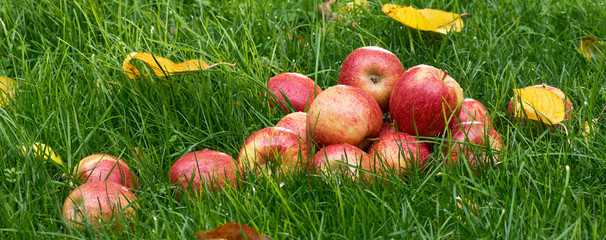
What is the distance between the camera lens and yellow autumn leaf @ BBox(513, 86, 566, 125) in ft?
8.46

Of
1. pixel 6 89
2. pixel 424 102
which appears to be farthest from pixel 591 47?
pixel 6 89

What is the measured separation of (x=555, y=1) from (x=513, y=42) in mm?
613

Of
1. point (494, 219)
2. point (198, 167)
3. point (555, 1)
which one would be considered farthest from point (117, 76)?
point (555, 1)

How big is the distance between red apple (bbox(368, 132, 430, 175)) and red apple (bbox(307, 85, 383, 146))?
7 cm

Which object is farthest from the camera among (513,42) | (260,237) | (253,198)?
(513,42)

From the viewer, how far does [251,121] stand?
2.77 metres

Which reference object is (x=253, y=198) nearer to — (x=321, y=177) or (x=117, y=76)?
(x=321, y=177)

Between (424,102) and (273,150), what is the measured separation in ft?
2.00

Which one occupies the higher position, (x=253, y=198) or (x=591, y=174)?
(x=253, y=198)

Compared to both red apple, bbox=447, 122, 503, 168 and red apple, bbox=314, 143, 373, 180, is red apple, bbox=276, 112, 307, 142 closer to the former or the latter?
red apple, bbox=314, 143, 373, 180

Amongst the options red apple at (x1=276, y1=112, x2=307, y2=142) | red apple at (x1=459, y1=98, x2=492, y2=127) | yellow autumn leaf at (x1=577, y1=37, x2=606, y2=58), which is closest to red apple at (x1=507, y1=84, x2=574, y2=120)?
red apple at (x1=459, y1=98, x2=492, y2=127)

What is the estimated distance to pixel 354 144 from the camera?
2.36 meters

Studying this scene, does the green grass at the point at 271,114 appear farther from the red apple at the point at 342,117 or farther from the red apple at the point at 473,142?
the red apple at the point at 342,117

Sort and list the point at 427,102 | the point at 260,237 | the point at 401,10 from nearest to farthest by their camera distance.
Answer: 1. the point at 260,237
2. the point at 427,102
3. the point at 401,10
